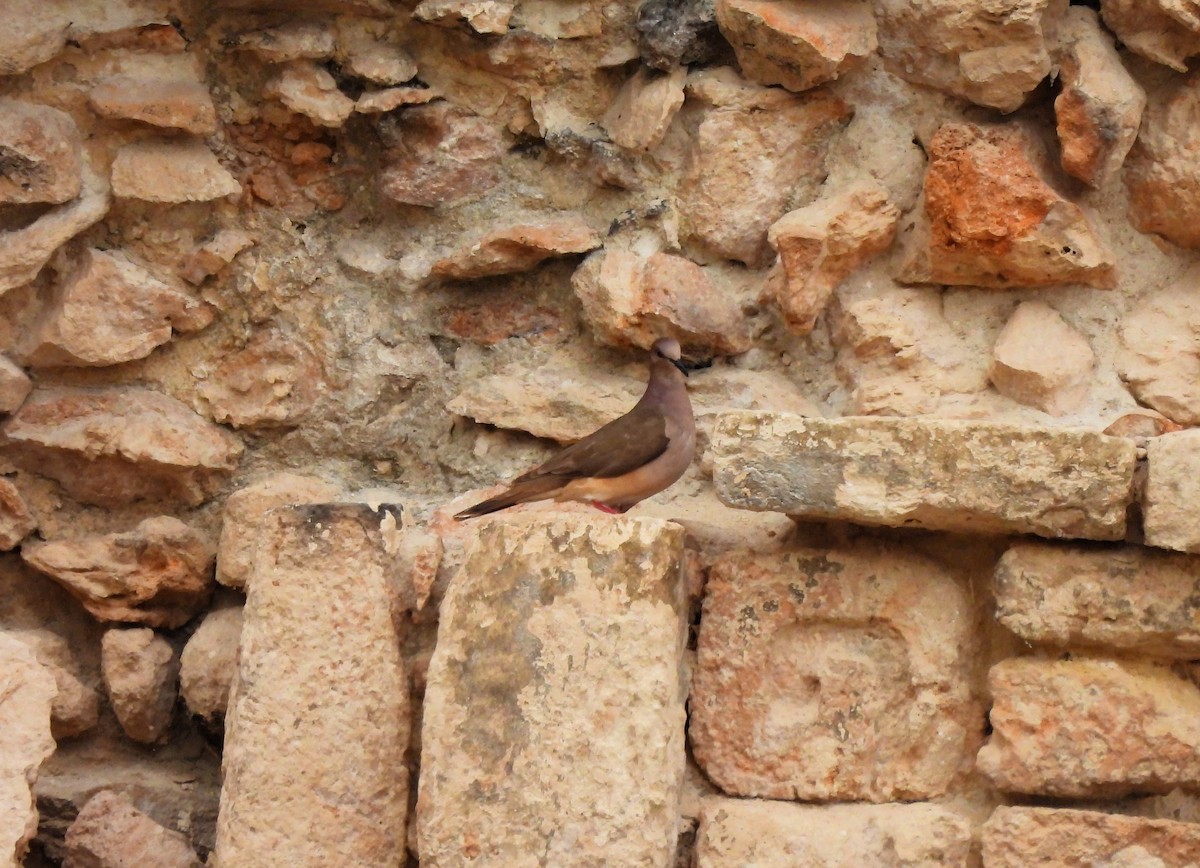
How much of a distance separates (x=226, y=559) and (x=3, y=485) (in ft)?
1.74

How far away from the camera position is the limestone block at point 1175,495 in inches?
116

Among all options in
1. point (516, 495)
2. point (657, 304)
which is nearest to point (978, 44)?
point (657, 304)

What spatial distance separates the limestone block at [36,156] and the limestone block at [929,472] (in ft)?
5.54

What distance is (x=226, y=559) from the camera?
3721 millimetres

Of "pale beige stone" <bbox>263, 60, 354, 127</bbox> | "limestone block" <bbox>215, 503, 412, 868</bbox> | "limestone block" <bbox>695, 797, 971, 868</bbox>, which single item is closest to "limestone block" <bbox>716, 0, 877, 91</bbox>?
"pale beige stone" <bbox>263, 60, 354, 127</bbox>

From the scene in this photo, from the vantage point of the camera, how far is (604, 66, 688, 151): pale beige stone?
3801 mm

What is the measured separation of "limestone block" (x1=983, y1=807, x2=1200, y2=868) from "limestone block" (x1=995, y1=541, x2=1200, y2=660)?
0.33m

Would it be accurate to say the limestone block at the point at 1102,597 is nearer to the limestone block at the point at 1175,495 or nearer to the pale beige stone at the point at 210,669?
the limestone block at the point at 1175,495

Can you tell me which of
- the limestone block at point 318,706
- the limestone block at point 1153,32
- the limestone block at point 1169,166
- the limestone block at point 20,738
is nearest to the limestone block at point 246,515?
the limestone block at point 318,706

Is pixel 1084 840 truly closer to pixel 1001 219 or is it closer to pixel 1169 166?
pixel 1001 219

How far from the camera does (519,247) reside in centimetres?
386

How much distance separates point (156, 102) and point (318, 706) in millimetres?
1497

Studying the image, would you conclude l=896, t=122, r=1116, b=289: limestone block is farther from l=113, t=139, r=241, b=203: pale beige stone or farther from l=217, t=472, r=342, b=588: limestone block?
l=113, t=139, r=241, b=203: pale beige stone

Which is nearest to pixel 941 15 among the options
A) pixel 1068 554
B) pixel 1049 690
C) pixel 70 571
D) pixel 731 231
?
pixel 731 231
